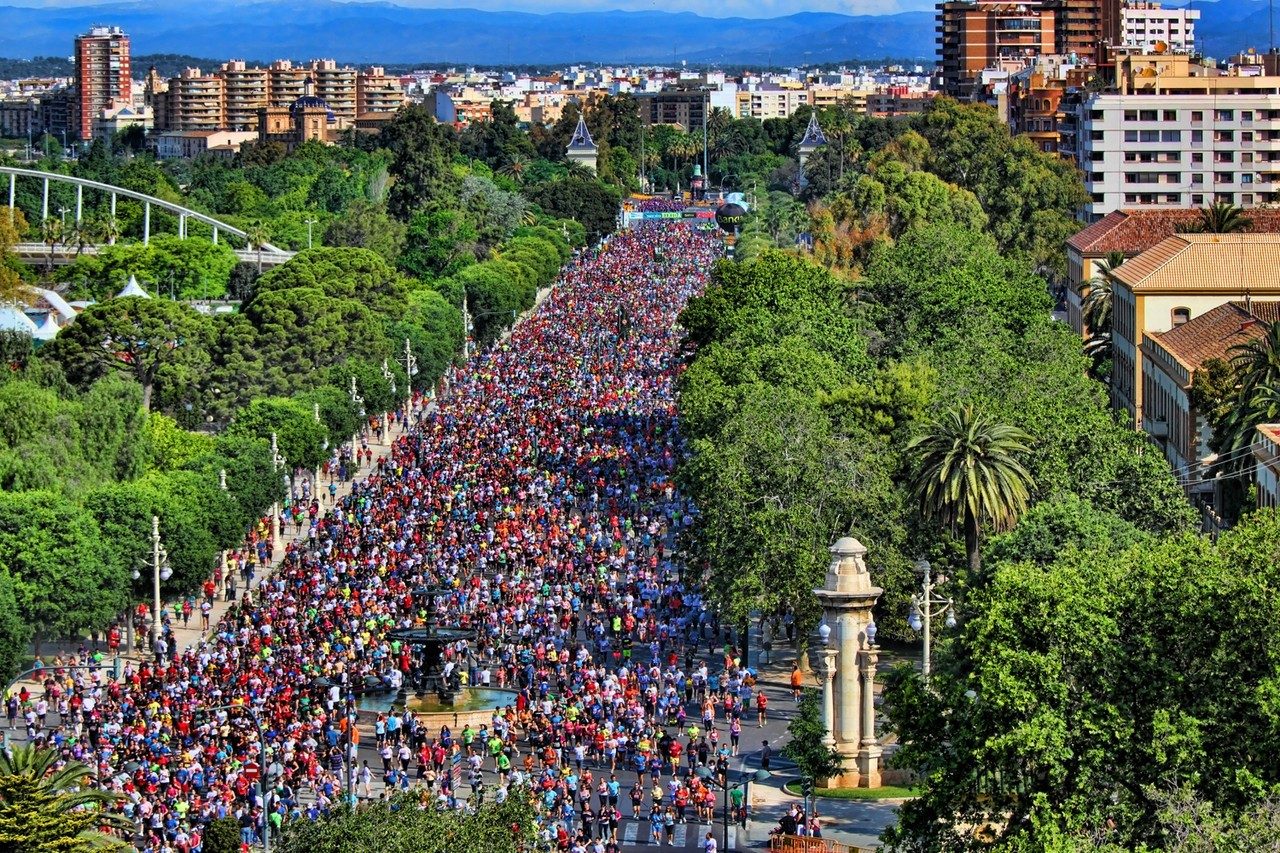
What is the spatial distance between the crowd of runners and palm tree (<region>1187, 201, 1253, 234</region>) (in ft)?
76.7

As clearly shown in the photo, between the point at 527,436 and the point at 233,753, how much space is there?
42080mm

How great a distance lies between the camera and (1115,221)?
390 ft

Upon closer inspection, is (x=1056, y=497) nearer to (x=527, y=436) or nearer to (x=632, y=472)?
(x=632, y=472)

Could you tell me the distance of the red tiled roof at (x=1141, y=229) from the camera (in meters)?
109

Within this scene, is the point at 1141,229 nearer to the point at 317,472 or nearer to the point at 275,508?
the point at 317,472

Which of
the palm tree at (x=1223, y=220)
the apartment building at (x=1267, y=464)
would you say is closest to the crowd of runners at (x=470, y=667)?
the apartment building at (x=1267, y=464)

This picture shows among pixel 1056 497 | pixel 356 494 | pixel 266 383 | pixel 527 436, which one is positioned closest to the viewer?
pixel 1056 497

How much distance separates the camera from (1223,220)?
10156 centimetres

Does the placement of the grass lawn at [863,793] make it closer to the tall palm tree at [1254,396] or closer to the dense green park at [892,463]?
the dense green park at [892,463]

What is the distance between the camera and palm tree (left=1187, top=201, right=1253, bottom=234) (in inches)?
3986

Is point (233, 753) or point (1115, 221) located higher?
point (1115, 221)

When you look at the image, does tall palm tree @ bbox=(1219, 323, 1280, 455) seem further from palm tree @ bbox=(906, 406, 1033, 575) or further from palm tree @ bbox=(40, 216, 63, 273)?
palm tree @ bbox=(40, 216, 63, 273)

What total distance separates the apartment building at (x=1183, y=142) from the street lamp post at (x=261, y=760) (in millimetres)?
89074

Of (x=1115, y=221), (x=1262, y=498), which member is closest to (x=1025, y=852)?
(x=1262, y=498)
